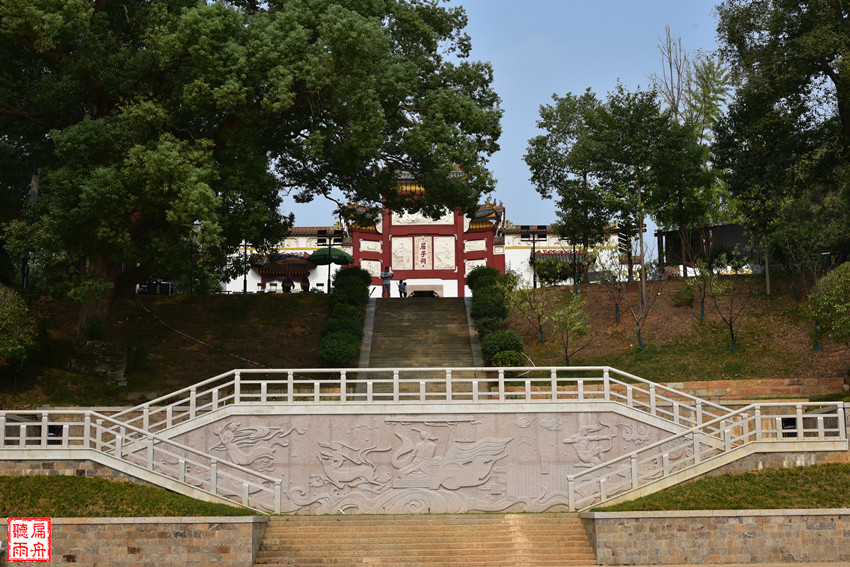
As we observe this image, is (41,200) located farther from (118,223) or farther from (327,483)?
(327,483)

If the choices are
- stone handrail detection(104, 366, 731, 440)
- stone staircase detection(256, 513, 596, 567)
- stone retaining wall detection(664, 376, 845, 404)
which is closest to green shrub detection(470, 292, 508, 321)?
stone handrail detection(104, 366, 731, 440)

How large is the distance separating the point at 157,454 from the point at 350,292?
42.5 ft

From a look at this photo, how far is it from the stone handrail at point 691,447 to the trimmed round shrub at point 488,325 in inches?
339

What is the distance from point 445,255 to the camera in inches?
1620

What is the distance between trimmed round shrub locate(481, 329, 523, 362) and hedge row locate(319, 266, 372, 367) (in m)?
3.75

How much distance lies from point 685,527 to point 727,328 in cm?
1350

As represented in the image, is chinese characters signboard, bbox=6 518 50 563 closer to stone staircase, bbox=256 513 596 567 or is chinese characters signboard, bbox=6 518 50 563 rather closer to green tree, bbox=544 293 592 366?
stone staircase, bbox=256 513 596 567

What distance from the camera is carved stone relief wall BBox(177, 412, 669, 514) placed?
61.0ft

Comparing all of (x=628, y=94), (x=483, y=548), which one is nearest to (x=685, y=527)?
(x=483, y=548)

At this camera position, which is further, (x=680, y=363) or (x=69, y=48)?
(x=680, y=363)

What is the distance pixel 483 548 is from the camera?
52.0 ft

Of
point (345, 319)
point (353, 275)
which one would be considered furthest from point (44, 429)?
point (353, 275)

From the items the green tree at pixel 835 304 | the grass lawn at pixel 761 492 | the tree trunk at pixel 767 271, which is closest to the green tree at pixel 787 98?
the tree trunk at pixel 767 271

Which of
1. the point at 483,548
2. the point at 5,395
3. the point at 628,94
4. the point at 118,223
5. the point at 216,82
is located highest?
the point at 628,94
